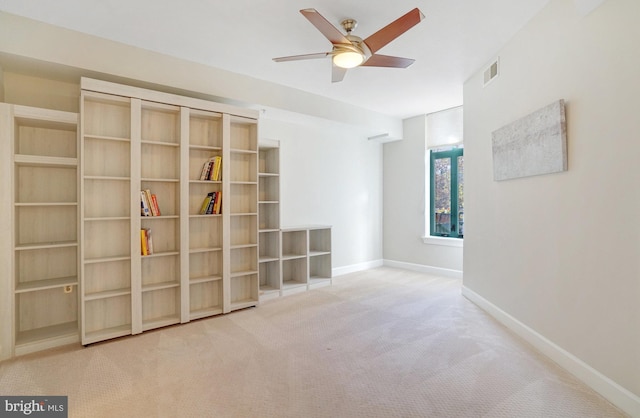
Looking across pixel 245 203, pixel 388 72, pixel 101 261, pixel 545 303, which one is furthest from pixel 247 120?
pixel 545 303

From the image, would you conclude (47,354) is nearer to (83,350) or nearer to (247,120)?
(83,350)

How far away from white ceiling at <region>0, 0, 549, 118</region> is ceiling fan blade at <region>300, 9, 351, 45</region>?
300 millimetres

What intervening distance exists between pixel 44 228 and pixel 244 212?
196cm

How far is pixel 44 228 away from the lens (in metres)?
3.01

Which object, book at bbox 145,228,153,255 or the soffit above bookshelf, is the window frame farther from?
book at bbox 145,228,153,255

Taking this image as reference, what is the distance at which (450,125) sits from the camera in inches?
210

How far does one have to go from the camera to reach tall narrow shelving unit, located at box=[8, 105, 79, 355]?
9.14ft

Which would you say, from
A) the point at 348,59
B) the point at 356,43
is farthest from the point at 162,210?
the point at 356,43

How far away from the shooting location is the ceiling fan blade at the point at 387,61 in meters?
2.65

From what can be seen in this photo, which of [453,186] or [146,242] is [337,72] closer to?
[146,242]

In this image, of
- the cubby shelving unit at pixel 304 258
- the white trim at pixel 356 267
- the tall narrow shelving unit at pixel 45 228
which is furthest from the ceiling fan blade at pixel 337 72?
the white trim at pixel 356 267

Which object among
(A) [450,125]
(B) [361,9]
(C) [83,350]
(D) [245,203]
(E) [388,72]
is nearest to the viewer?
(B) [361,9]

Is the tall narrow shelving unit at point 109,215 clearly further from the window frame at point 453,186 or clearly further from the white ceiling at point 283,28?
the window frame at point 453,186

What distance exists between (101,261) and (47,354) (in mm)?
838
